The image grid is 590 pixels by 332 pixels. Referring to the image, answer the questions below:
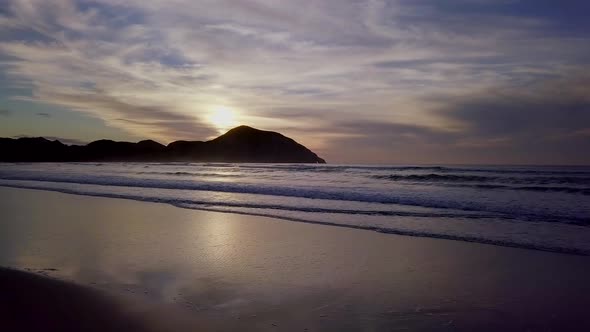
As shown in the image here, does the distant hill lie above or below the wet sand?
above

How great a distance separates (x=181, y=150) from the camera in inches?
5659

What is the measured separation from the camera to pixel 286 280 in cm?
590

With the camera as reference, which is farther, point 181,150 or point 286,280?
point 181,150

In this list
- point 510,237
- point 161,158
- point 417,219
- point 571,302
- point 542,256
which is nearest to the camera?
point 571,302

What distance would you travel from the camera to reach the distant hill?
411ft

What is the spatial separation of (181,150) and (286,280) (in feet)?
472

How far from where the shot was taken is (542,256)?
748cm

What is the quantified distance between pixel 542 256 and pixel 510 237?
1749mm

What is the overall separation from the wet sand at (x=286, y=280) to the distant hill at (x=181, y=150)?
13247 centimetres

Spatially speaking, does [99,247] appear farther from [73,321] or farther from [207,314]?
[207,314]

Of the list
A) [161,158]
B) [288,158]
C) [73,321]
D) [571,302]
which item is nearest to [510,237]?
[571,302]

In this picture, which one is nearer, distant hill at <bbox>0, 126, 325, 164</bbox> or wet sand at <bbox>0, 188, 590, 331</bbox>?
wet sand at <bbox>0, 188, 590, 331</bbox>

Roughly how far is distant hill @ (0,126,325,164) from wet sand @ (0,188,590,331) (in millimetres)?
132466

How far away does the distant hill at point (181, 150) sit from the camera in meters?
125
